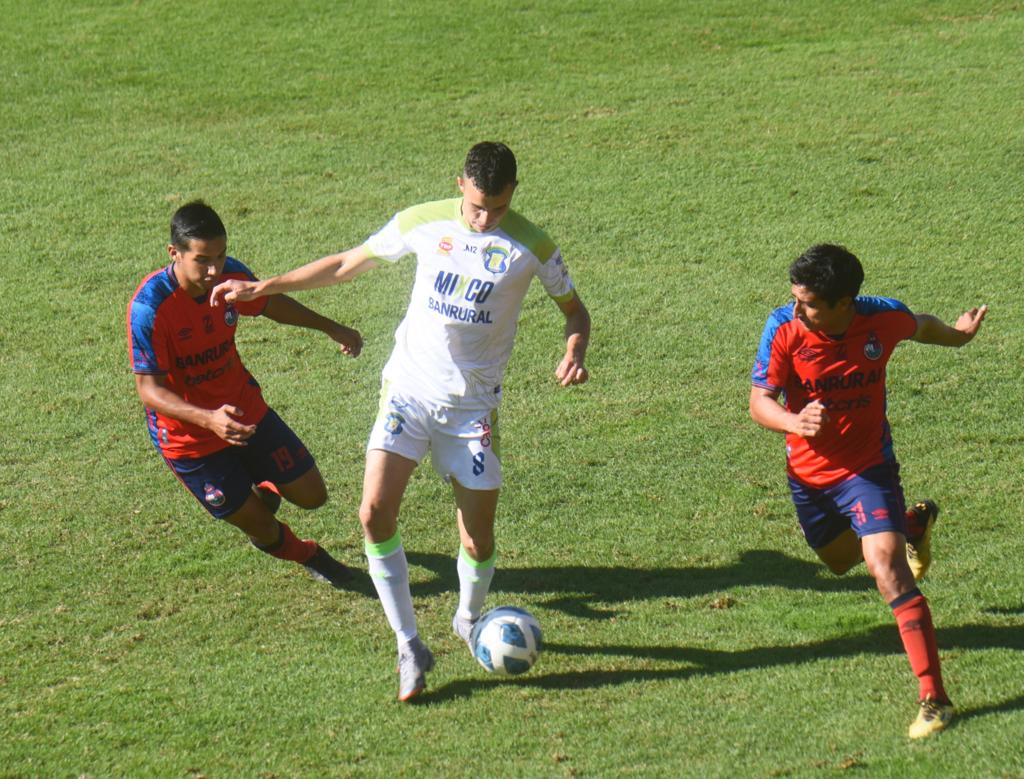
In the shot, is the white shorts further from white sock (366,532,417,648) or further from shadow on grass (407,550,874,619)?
shadow on grass (407,550,874,619)

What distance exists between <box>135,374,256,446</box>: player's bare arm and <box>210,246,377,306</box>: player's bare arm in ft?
1.93

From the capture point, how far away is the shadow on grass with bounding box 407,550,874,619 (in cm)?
772

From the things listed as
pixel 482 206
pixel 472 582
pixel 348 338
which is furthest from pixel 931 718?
pixel 348 338

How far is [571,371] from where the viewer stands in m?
6.64

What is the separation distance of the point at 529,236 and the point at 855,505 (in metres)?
2.10

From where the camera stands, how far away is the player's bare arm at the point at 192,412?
6617 mm

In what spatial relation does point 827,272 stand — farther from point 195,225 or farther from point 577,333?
point 195,225

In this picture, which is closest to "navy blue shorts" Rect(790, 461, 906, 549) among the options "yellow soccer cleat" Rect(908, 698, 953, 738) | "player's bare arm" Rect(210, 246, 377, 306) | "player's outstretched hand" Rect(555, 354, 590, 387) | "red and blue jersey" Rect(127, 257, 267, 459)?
"yellow soccer cleat" Rect(908, 698, 953, 738)

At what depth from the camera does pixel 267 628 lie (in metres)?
7.52

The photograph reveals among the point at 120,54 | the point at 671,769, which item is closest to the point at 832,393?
the point at 671,769

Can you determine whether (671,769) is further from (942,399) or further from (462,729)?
(942,399)

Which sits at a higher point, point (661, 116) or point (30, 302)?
point (661, 116)

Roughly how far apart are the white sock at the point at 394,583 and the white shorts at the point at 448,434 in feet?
1.51

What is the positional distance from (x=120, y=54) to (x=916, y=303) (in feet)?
37.9
